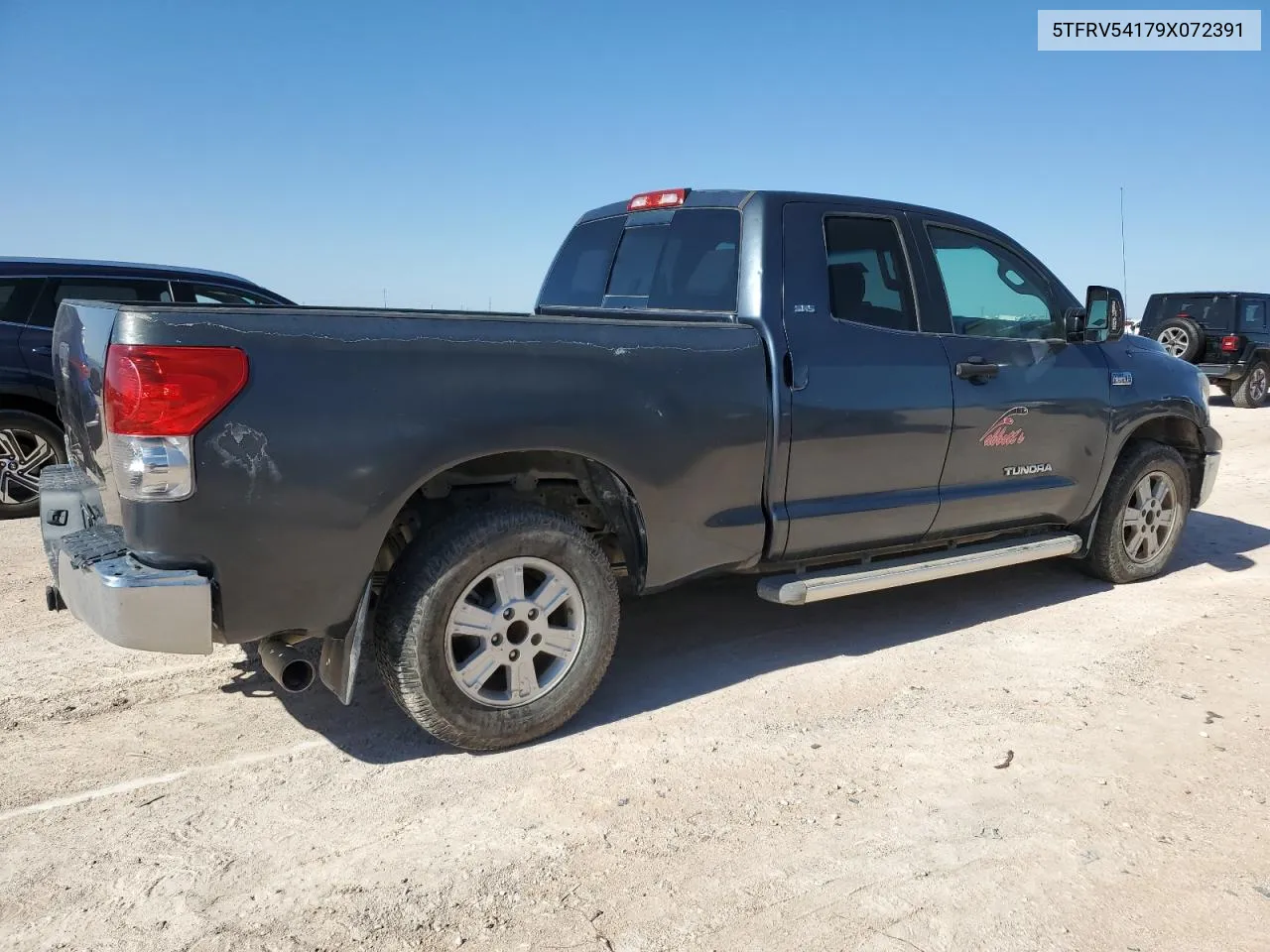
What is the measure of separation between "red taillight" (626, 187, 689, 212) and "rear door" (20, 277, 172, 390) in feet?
12.9

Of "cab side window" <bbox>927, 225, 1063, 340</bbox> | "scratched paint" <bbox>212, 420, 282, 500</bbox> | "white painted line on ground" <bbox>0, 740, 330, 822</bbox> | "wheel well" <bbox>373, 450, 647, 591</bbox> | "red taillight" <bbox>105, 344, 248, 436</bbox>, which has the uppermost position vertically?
"cab side window" <bbox>927, 225, 1063, 340</bbox>

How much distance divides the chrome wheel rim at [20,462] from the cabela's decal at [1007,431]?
6.16 metres

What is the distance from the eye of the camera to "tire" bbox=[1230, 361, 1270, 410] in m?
16.0

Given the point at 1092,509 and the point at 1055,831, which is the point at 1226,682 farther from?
the point at 1055,831

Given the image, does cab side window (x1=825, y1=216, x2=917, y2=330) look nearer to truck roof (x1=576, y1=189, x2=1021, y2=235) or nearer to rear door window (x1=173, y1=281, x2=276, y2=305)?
truck roof (x1=576, y1=189, x2=1021, y2=235)

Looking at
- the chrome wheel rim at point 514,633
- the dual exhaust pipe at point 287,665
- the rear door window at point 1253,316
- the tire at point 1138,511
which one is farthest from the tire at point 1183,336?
the dual exhaust pipe at point 287,665

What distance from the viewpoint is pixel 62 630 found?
4.54 m

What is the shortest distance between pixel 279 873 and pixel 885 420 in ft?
9.20

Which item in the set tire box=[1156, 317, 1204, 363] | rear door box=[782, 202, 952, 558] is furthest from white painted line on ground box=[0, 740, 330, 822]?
tire box=[1156, 317, 1204, 363]

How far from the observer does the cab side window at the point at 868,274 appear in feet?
13.8

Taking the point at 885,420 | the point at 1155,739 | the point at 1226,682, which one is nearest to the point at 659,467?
the point at 885,420

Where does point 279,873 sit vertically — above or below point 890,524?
below

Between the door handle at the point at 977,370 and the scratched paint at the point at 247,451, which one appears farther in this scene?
the door handle at the point at 977,370

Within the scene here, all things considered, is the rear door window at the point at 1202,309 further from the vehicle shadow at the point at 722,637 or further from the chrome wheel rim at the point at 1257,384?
the vehicle shadow at the point at 722,637
